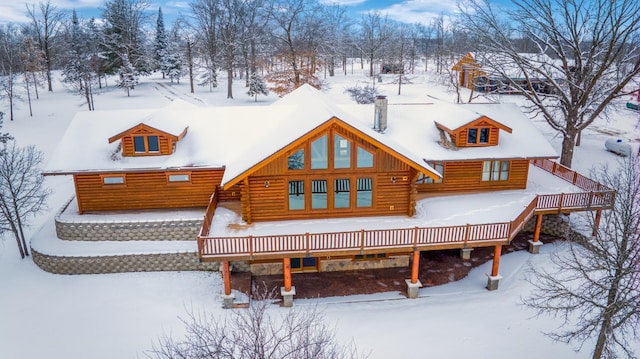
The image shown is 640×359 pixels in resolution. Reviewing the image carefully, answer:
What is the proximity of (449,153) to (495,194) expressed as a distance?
10.4 feet

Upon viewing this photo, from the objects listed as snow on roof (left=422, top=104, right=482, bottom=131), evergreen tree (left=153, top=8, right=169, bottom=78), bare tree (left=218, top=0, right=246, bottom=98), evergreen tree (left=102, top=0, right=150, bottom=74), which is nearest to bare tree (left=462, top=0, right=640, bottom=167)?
snow on roof (left=422, top=104, right=482, bottom=131)

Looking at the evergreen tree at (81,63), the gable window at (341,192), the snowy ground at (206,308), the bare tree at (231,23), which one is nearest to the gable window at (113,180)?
the snowy ground at (206,308)

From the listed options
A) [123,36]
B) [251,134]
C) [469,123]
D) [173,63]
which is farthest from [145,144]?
[123,36]

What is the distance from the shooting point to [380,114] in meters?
23.0

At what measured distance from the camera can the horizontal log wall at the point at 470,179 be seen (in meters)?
22.4

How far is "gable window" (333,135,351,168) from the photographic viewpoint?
18391 mm

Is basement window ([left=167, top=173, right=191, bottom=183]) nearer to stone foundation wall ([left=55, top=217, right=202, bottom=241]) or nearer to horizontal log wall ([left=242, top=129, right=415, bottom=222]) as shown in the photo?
stone foundation wall ([left=55, top=217, right=202, bottom=241])

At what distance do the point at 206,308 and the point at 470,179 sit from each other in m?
14.0

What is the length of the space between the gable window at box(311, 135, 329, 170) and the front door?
4208mm

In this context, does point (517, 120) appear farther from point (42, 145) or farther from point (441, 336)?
point (42, 145)

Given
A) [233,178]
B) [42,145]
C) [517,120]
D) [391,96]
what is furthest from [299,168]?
[391,96]

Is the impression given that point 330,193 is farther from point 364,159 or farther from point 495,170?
point 495,170

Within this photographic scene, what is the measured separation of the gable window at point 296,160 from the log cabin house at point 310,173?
0.04 meters

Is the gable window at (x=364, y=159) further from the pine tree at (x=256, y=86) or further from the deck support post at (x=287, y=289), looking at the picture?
the pine tree at (x=256, y=86)
